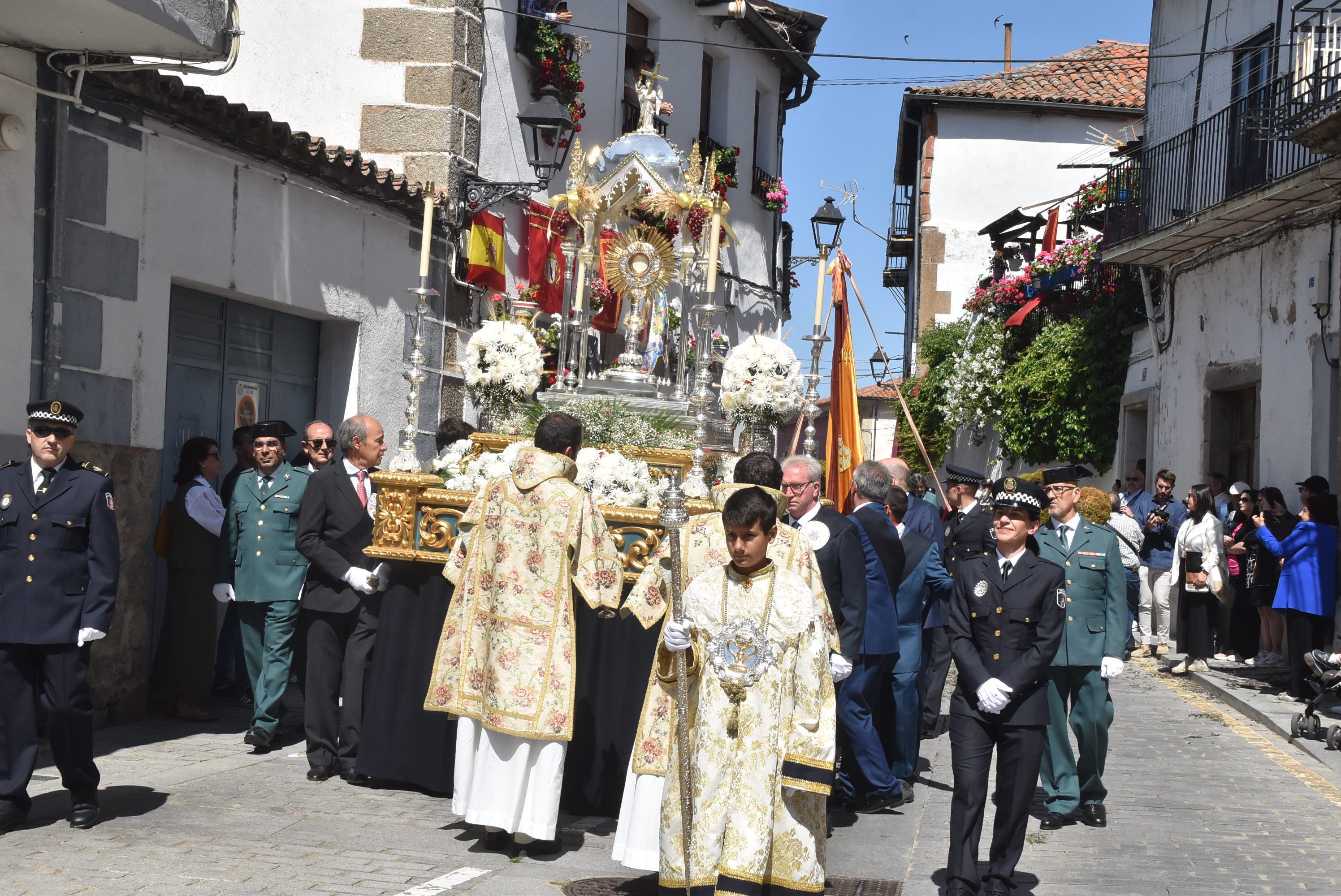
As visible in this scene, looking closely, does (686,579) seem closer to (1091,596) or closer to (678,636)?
(678,636)

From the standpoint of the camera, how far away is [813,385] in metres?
9.73

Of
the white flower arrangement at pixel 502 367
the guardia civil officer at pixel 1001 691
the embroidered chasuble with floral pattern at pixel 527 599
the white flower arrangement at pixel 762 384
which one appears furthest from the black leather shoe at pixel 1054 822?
the white flower arrangement at pixel 502 367

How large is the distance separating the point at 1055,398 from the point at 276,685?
17.0 metres

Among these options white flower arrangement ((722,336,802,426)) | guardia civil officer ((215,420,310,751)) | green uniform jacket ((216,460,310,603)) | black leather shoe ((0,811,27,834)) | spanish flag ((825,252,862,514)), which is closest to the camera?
black leather shoe ((0,811,27,834))

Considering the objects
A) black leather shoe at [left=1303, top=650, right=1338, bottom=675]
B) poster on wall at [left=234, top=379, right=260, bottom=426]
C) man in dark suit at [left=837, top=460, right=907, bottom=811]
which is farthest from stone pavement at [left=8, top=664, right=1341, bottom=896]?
poster on wall at [left=234, top=379, right=260, bottom=426]

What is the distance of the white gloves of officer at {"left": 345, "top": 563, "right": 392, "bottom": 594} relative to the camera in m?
7.73

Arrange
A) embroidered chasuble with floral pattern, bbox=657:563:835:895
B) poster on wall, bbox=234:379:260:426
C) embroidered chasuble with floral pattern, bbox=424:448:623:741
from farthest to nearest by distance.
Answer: poster on wall, bbox=234:379:260:426
embroidered chasuble with floral pattern, bbox=424:448:623:741
embroidered chasuble with floral pattern, bbox=657:563:835:895

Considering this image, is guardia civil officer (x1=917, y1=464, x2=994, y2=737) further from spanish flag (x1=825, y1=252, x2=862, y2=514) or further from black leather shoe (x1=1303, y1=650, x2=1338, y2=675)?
black leather shoe (x1=1303, y1=650, x2=1338, y2=675)

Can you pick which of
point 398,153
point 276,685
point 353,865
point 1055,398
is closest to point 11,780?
point 353,865

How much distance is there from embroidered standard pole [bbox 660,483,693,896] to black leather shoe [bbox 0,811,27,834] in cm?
314

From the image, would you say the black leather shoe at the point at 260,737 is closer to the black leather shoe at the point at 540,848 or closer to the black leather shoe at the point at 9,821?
the black leather shoe at the point at 9,821

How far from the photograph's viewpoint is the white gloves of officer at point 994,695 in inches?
234

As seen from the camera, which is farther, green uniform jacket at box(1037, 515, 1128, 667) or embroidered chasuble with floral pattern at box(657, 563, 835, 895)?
green uniform jacket at box(1037, 515, 1128, 667)

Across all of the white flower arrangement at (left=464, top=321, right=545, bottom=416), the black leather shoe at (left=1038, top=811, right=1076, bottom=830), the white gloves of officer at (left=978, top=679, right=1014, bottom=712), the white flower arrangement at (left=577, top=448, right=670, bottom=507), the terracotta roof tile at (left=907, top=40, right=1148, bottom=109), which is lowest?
the black leather shoe at (left=1038, top=811, right=1076, bottom=830)
